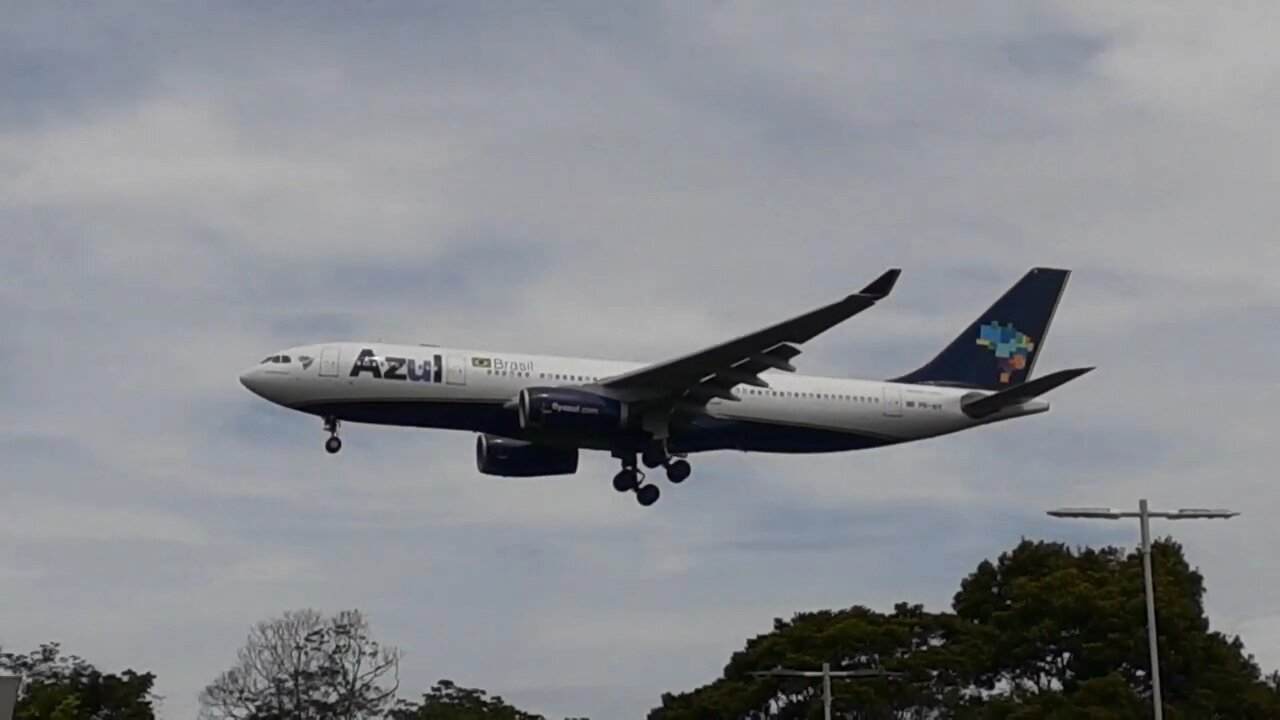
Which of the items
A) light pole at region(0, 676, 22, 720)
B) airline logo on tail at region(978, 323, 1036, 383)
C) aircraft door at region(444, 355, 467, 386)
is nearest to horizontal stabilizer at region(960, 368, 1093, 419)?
airline logo on tail at region(978, 323, 1036, 383)

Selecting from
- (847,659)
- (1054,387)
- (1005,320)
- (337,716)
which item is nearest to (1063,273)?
(1005,320)

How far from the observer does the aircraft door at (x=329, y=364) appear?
4859 cm

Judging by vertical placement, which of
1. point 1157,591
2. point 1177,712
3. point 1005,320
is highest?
A: point 1005,320

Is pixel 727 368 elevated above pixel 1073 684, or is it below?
above

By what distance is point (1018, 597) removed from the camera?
74125mm

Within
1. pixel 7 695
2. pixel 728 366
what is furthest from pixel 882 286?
pixel 7 695

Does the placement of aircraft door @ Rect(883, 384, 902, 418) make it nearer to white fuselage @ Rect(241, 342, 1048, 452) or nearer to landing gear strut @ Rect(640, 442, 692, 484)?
white fuselage @ Rect(241, 342, 1048, 452)

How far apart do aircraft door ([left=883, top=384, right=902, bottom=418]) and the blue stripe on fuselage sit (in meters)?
0.77

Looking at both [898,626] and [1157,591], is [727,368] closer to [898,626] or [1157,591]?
[1157,591]

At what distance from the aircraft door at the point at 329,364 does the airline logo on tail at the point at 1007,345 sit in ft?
66.1

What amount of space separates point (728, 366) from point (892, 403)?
6571 millimetres

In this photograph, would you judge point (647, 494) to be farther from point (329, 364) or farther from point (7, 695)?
point (7, 695)

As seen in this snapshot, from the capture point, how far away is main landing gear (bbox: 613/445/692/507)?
52500 mm

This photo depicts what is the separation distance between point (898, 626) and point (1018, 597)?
461 inches
